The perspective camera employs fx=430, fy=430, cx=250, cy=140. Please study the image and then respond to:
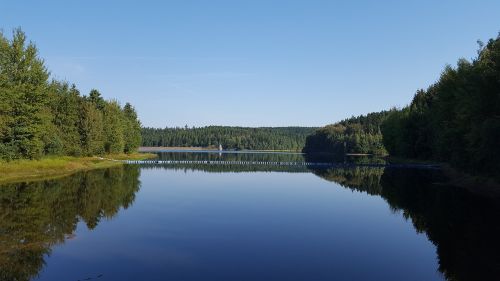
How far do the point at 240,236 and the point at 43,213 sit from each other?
47.7 ft

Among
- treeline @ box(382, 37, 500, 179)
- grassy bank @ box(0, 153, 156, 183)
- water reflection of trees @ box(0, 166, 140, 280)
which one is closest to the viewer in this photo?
water reflection of trees @ box(0, 166, 140, 280)

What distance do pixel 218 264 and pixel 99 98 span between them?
105 m

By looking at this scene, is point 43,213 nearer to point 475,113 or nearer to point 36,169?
point 36,169

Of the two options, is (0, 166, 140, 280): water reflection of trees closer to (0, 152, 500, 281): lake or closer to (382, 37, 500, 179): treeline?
(0, 152, 500, 281): lake

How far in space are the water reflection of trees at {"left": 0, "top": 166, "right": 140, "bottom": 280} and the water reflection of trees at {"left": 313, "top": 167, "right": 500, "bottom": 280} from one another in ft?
58.8

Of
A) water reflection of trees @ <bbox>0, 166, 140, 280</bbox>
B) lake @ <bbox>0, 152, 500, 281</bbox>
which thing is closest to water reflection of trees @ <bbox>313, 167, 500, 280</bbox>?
lake @ <bbox>0, 152, 500, 281</bbox>

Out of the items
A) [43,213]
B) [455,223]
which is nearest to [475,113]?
[455,223]

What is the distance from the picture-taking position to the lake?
1784 cm

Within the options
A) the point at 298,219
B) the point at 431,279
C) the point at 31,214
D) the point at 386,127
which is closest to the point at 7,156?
the point at 31,214

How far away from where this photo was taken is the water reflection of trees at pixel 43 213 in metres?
18.5

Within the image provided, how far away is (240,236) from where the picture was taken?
81.6 feet

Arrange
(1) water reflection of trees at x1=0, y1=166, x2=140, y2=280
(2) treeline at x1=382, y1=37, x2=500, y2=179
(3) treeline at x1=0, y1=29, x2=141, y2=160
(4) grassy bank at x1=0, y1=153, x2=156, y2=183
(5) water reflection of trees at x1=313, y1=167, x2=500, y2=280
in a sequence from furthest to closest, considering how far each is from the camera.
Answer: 1. (3) treeline at x1=0, y1=29, x2=141, y2=160
2. (4) grassy bank at x1=0, y1=153, x2=156, y2=183
3. (2) treeline at x1=382, y1=37, x2=500, y2=179
4. (5) water reflection of trees at x1=313, y1=167, x2=500, y2=280
5. (1) water reflection of trees at x1=0, y1=166, x2=140, y2=280

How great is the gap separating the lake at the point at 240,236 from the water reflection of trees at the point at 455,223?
74mm

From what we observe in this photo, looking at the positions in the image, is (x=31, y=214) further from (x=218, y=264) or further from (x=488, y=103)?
(x=488, y=103)
